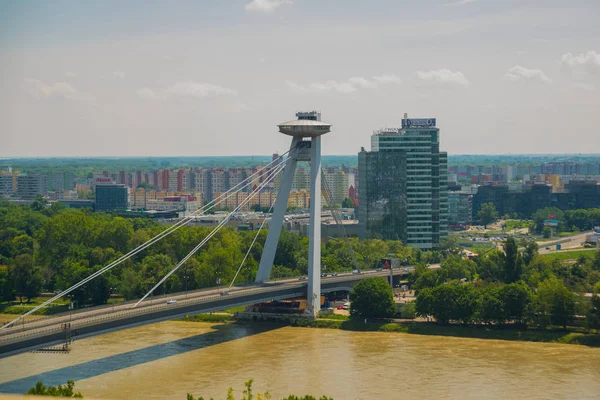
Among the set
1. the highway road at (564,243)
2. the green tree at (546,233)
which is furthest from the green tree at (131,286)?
the green tree at (546,233)

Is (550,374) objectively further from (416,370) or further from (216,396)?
(216,396)

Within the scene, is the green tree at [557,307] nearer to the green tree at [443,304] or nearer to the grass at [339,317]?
the green tree at [443,304]

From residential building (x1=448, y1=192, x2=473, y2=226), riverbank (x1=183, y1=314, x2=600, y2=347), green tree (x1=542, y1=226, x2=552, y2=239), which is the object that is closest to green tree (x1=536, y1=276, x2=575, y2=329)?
riverbank (x1=183, y1=314, x2=600, y2=347)

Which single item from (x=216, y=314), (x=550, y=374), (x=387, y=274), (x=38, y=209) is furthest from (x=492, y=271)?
(x=38, y=209)

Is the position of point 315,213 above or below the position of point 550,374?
above

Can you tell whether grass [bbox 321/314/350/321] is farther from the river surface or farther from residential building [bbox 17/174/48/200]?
residential building [bbox 17/174/48/200]

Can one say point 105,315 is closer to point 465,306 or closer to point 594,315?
point 465,306

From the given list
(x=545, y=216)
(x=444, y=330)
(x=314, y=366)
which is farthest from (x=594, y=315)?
(x=545, y=216)

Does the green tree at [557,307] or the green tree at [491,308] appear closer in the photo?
the green tree at [557,307]
